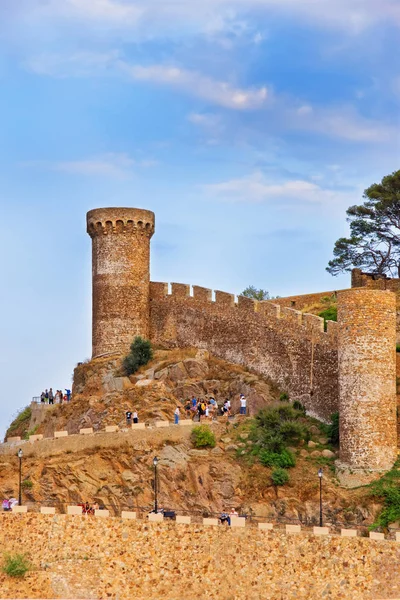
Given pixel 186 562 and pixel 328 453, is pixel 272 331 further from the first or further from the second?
pixel 186 562

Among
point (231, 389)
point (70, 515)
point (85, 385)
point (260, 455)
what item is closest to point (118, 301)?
point (85, 385)

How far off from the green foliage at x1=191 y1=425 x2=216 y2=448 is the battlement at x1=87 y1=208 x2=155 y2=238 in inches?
514

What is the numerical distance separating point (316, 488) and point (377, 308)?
595 centimetres

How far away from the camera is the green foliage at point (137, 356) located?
5491cm

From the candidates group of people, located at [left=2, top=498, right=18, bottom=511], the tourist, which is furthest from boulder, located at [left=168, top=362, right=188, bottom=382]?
group of people, located at [left=2, top=498, right=18, bottom=511]

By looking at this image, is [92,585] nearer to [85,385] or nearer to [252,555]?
[252,555]

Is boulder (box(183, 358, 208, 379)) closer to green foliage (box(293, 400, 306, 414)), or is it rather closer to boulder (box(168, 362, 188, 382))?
boulder (box(168, 362, 188, 382))

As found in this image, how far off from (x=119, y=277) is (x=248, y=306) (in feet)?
20.1

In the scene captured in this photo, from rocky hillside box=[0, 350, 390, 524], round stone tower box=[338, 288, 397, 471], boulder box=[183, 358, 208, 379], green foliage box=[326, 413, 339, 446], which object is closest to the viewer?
rocky hillside box=[0, 350, 390, 524]

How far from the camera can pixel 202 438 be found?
46.9 meters

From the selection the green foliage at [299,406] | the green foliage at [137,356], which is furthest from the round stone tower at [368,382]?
the green foliage at [137,356]

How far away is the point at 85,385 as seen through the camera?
2195 inches

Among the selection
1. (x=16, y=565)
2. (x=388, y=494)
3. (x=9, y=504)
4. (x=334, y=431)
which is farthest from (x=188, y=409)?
(x=16, y=565)

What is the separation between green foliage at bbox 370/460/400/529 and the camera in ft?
137
